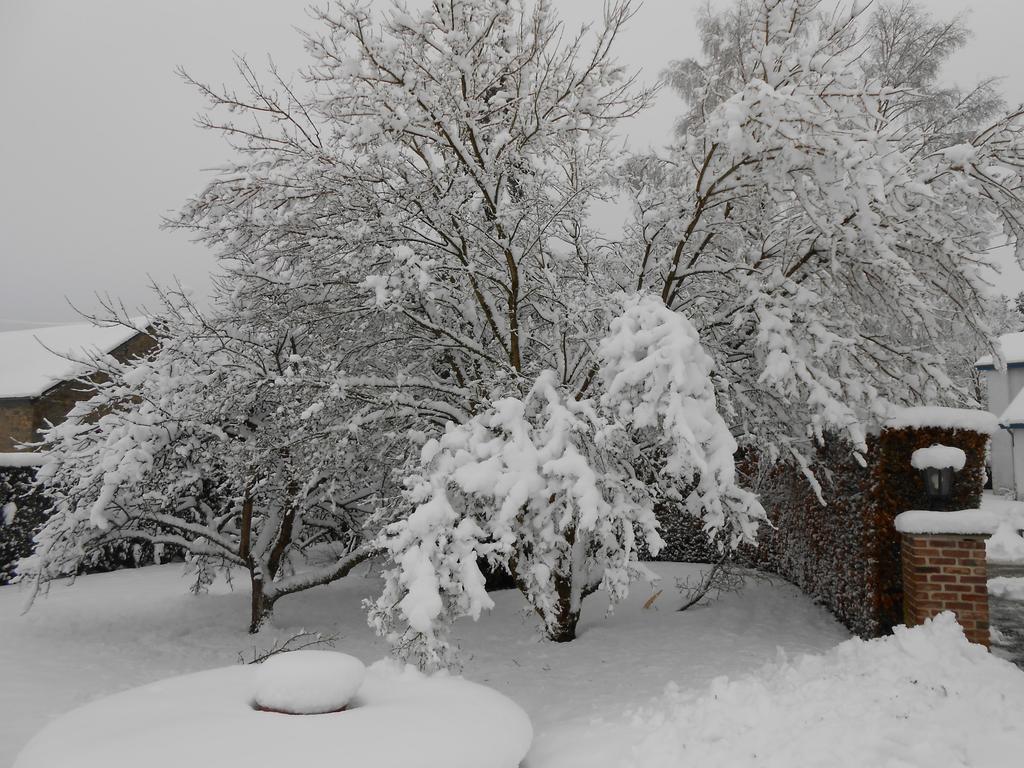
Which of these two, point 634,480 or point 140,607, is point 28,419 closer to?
point 140,607

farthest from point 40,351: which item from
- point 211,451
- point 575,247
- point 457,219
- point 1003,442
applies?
point 1003,442

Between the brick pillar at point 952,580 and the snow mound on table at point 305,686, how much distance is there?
3937 millimetres

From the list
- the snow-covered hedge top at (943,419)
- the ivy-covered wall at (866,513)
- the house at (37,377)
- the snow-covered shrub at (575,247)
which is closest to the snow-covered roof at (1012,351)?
the ivy-covered wall at (866,513)

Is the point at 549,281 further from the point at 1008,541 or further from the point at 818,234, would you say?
the point at 1008,541

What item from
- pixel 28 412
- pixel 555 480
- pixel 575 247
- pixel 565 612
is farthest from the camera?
pixel 28 412

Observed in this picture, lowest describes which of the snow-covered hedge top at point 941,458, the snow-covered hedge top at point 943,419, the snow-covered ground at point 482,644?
the snow-covered ground at point 482,644

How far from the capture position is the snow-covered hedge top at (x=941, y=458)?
4977mm

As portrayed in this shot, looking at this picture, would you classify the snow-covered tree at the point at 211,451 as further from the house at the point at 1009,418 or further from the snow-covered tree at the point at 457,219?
the house at the point at 1009,418

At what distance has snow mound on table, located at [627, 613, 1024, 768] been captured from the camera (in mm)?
3188

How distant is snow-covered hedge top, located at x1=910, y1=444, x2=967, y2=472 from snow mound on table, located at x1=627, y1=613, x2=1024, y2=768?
1133 mm

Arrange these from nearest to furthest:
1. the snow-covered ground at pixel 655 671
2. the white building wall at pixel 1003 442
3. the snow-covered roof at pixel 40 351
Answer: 1. the snow-covered ground at pixel 655 671
2. the snow-covered roof at pixel 40 351
3. the white building wall at pixel 1003 442

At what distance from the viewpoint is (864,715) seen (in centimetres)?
353

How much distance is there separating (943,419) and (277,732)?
4.99m

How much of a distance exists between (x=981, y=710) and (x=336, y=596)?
719 centimetres
